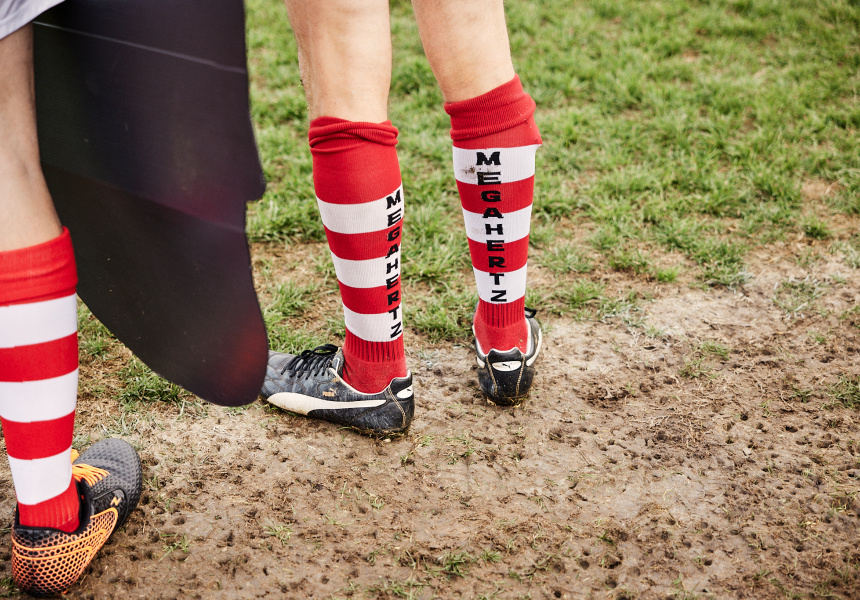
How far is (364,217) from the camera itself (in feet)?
4.39

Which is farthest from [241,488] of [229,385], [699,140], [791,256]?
[699,140]

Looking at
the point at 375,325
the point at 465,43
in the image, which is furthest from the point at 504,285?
the point at 465,43

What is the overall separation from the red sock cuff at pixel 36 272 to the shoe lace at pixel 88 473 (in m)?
0.44

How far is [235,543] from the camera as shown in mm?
1366

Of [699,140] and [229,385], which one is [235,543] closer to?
[229,385]

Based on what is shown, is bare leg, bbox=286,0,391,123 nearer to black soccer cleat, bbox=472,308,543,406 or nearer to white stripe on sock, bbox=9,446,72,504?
black soccer cleat, bbox=472,308,543,406

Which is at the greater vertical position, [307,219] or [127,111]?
[127,111]

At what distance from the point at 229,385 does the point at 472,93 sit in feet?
2.59

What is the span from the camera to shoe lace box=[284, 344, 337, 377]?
1679mm

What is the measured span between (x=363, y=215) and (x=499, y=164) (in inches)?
13.7

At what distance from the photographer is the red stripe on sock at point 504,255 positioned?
1566 millimetres

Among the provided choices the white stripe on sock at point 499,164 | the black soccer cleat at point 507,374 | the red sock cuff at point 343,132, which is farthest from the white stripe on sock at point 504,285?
the red sock cuff at point 343,132

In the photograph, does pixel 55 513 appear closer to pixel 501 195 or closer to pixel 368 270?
pixel 368 270

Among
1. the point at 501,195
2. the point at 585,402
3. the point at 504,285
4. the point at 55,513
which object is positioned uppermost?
the point at 501,195
